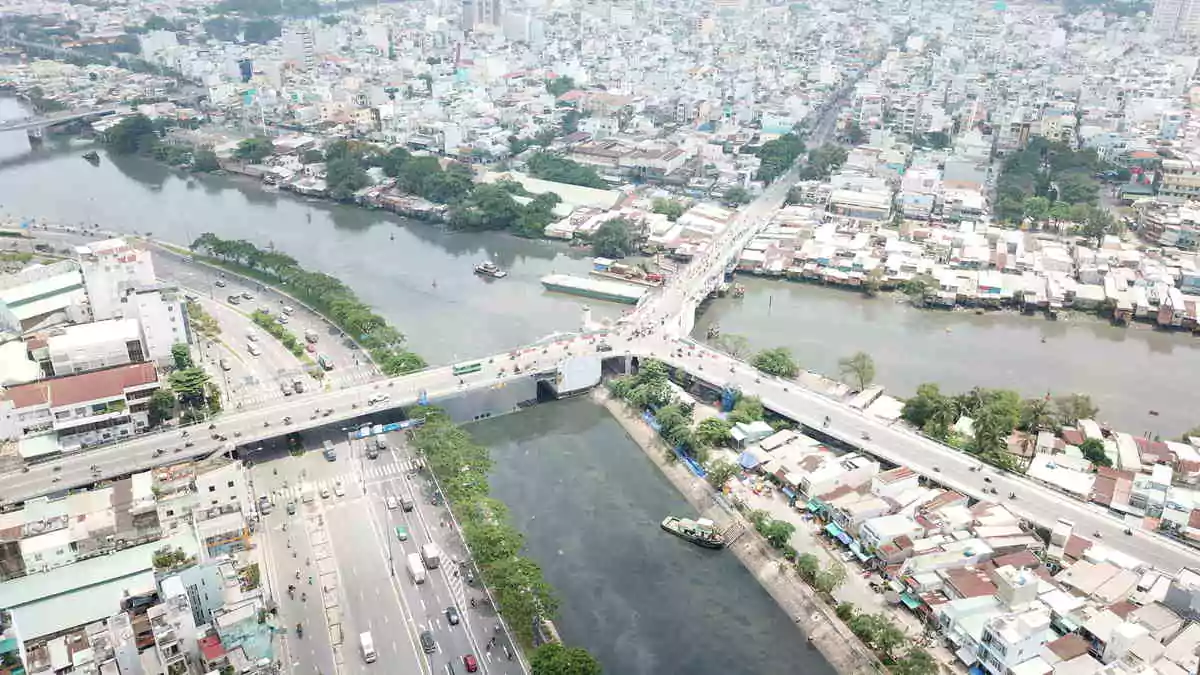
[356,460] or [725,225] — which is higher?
[725,225]

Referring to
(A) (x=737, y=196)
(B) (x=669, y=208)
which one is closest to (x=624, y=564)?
(B) (x=669, y=208)

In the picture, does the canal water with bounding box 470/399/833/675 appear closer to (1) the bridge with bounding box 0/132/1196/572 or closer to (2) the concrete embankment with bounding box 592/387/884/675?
(2) the concrete embankment with bounding box 592/387/884/675

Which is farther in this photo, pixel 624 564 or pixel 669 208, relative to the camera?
pixel 669 208

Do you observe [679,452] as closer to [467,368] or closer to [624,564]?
[624,564]

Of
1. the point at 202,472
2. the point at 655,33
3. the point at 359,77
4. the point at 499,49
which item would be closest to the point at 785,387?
the point at 202,472

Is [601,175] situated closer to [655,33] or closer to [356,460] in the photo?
[356,460]

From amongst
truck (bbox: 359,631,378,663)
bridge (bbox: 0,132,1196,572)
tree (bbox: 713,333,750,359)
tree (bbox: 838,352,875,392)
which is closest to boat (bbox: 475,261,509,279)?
bridge (bbox: 0,132,1196,572)
